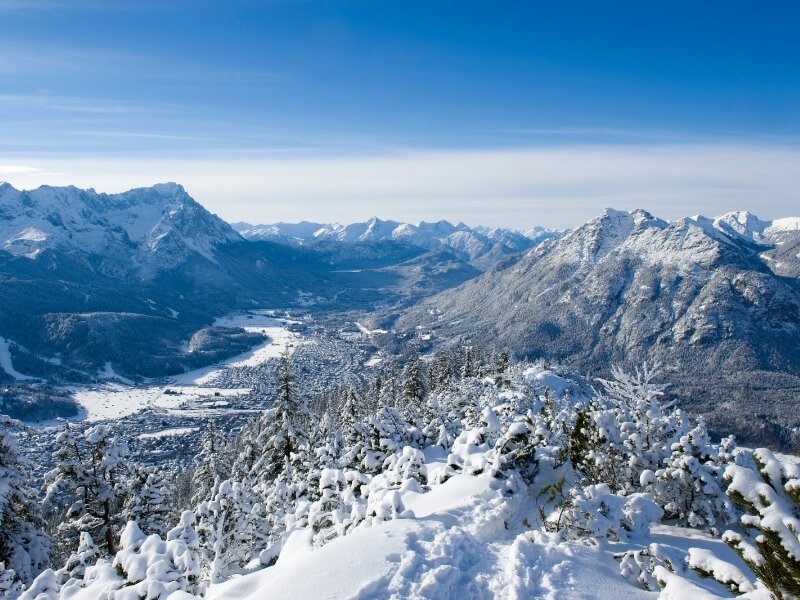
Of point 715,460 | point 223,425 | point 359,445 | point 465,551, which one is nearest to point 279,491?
point 359,445

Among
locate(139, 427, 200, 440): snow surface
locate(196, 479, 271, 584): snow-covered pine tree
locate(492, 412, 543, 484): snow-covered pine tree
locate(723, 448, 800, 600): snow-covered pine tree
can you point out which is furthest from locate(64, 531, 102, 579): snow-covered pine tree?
locate(139, 427, 200, 440): snow surface

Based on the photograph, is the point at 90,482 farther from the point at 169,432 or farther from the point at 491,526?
the point at 169,432

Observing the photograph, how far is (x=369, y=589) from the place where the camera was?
10.1 metres

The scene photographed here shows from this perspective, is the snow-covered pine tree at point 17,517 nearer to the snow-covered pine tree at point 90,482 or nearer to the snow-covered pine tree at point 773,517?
the snow-covered pine tree at point 90,482

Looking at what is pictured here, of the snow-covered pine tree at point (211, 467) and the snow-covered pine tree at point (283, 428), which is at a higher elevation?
the snow-covered pine tree at point (283, 428)

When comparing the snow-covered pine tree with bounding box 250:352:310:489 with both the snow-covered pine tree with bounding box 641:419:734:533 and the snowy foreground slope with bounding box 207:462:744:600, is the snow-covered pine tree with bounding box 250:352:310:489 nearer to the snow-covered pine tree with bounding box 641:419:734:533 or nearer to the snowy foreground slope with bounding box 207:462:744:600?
the snowy foreground slope with bounding box 207:462:744:600

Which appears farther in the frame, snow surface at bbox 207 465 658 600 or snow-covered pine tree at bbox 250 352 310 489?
snow-covered pine tree at bbox 250 352 310 489

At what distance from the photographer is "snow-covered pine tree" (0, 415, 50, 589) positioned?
71.8 ft

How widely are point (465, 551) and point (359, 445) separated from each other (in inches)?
538

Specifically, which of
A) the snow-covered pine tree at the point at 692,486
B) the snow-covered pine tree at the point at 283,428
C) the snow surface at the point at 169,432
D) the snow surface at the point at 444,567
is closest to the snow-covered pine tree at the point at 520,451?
the snow surface at the point at 444,567

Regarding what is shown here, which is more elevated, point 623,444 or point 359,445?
point 623,444

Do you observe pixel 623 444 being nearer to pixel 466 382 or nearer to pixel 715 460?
pixel 715 460

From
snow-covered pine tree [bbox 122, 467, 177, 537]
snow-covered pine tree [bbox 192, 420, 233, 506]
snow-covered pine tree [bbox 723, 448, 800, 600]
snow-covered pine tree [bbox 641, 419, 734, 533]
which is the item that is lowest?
snow-covered pine tree [bbox 192, 420, 233, 506]

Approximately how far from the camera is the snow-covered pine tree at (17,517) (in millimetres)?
21875
